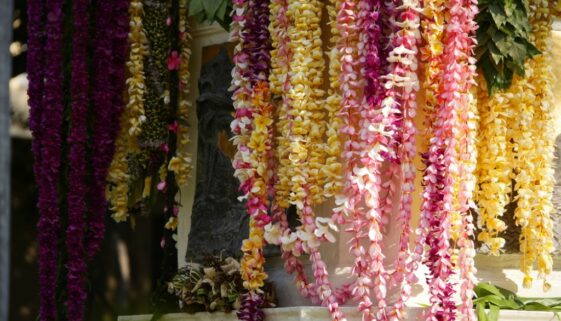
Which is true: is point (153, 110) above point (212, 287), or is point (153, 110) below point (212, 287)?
above

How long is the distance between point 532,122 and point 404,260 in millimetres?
910

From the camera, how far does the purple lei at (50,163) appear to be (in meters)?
6.54

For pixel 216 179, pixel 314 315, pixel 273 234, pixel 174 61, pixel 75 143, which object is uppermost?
pixel 174 61

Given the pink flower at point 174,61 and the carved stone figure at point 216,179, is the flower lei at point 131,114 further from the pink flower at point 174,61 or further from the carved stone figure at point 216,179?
the carved stone figure at point 216,179

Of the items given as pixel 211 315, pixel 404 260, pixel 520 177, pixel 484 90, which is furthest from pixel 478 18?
pixel 211 315

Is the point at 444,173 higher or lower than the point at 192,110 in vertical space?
lower

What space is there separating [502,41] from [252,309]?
1655 millimetres

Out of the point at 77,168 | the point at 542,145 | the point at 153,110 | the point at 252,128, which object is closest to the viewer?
the point at 542,145

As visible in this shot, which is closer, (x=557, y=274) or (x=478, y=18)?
(x=478, y=18)

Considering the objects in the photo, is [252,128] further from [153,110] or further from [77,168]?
[77,168]

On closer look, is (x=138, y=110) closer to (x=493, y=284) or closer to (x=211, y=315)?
(x=211, y=315)

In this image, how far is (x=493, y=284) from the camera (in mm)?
5820

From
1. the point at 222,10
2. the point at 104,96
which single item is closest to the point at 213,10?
the point at 222,10

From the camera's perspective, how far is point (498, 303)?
5.49m
